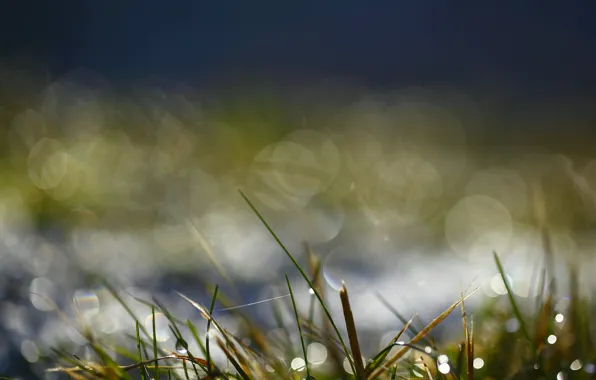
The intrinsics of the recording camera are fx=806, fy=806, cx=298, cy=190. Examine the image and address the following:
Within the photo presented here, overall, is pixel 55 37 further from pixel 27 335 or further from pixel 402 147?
pixel 27 335

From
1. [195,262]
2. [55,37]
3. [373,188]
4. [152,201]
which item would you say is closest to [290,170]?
[373,188]

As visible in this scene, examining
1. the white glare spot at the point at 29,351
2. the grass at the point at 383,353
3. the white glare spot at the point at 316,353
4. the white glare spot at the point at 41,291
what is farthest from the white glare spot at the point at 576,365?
the white glare spot at the point at 41,291

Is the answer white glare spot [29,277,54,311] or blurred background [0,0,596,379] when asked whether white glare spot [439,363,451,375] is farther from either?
white glare spot [29,277,54,311]

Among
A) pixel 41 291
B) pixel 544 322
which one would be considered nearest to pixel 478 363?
pixel 544 322

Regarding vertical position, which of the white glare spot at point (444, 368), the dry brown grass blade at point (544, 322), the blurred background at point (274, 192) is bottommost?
the blurred background at point (274, 192)

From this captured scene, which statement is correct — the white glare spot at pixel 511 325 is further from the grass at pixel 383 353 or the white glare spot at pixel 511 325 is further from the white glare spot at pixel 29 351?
the white glare spot at pixel 29 351
